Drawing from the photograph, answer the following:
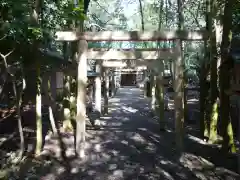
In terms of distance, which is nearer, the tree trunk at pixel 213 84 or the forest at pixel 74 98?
the forest at pixel 74 98

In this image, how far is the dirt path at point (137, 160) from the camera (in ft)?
18.4

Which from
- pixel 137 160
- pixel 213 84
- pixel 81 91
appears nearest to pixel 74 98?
pixel 81 91

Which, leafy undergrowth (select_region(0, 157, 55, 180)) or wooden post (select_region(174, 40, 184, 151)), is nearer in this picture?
leafy undergrowth (select_region(0, 157, 55, 180))

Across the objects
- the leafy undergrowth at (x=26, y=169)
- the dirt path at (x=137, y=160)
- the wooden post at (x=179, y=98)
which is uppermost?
the wooden post at (x=179, y=98)

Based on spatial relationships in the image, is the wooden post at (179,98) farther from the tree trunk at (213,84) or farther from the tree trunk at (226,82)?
the tree trunk at (213,84)

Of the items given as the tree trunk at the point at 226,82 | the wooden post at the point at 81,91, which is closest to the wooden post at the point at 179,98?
the tree trunk at the point at 226,82

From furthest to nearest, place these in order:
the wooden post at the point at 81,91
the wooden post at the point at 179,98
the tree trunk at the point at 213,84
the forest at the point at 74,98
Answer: the tree trunk at the point at 213,84, the wooden post at the point at 179,98, the wooden post at the point at 81,91, the forest at the point at 74,98

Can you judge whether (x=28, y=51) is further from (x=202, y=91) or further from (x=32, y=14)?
(x=202, y=91)

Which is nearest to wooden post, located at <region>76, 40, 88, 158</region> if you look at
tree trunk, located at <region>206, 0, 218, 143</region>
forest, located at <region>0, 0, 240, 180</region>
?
forest, located at <region>0, 0, 240, 180</region>

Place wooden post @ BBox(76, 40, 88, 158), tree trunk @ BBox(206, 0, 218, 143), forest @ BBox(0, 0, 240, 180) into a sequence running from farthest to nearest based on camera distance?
tree trunk @ BBox(206, 0, 218, 143), wooden post @ BBox(76, 40, 88, 158), forest @ BBox(0, 0, 240, 180)

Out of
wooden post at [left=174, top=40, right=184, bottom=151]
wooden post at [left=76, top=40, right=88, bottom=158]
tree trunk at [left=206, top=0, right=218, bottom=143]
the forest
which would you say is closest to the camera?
the forest

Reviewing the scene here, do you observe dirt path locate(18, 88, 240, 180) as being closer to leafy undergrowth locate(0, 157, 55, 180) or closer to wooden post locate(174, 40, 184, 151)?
leafy undergrowth locate(0, 157, 55, 180)

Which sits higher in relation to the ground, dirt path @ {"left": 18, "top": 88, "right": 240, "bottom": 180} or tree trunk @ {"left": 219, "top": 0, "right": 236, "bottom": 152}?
tree trunk @ {"left": 219, "top": 0, "right": 236, "bottom": 152}

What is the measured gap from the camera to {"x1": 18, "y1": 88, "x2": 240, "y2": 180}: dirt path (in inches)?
221
